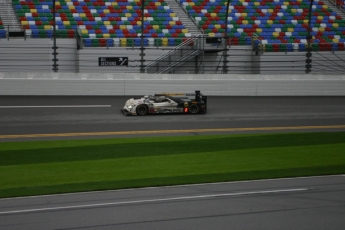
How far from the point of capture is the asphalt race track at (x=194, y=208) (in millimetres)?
7648

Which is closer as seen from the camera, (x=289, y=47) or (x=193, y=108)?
(x=193, y=108)

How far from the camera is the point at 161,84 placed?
2325cm

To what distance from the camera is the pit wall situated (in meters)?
22.7

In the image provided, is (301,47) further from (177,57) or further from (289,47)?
(177,57)

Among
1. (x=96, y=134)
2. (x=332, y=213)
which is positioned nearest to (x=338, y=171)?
(x=332, y=213)

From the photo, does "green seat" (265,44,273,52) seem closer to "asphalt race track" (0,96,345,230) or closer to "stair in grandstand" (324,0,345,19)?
"stair in grandstand" (324,0,345,19)

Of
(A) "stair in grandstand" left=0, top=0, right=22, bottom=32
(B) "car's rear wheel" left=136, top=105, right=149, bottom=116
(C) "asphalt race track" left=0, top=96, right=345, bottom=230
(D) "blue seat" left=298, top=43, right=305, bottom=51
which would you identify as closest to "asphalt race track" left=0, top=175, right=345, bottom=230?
(C) "asphalt race track" left=0, top=96, right=345, bottom=230

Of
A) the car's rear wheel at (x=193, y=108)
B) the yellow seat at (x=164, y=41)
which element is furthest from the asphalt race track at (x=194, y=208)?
the yellow seat at (x=164, y=41)

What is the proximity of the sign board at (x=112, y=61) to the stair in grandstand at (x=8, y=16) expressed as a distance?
4.46m

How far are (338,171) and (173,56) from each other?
16685mm

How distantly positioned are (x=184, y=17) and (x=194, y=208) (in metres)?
23.8

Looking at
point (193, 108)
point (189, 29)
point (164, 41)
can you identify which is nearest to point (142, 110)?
point (193, 108)

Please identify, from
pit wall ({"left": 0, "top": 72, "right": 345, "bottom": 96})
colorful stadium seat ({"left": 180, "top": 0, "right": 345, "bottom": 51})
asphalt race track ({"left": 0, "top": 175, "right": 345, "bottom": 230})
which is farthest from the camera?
colorful stadium seat ({"left": 180, "top": 0, "right": 345, "bottom": 51})

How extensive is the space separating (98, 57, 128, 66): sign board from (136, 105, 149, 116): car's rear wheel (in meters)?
6.60
